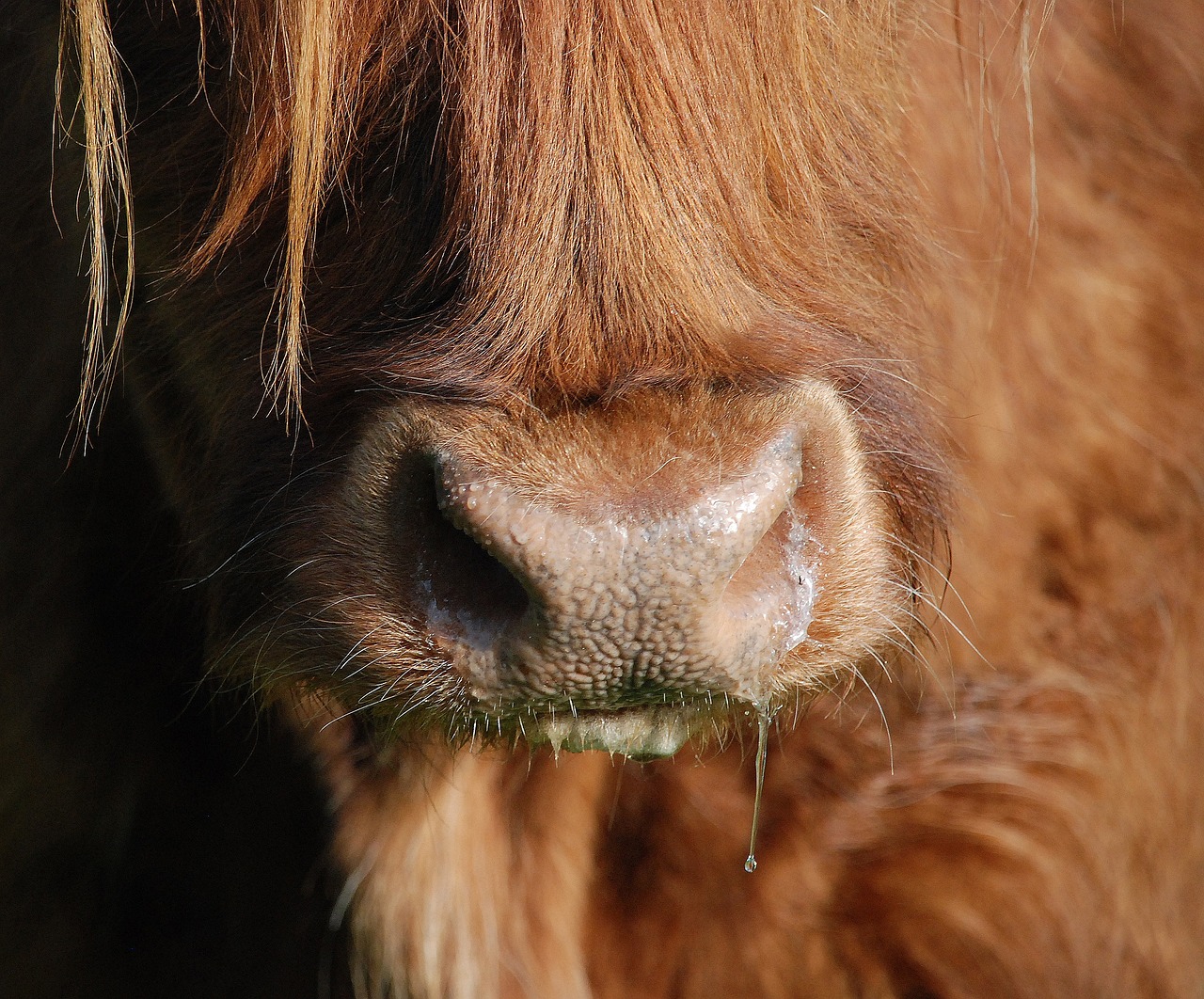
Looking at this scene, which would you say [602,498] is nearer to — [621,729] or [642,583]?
[642,583]

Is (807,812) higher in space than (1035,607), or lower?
lower

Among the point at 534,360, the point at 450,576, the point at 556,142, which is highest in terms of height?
the point at 556,142

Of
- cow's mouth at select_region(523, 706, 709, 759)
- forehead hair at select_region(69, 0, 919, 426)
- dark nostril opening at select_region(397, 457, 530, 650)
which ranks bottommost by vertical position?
cow's mouth at select_region(523, 706, 709, 759)

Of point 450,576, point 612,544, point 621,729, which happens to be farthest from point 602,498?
point 621,729

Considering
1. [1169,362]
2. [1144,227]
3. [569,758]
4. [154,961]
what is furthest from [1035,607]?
[154,961]

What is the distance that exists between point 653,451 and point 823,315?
266 millimetres

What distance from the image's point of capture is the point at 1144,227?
5.45 ft

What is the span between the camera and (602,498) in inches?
36.9

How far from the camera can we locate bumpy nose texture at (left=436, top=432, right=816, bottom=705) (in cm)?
93

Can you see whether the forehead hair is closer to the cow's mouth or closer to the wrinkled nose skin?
the wrinkled nose skin

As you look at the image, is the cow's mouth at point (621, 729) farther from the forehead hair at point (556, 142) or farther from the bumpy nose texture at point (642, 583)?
the forehead hair at point (556, 142)

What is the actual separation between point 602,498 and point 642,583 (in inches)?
2.6

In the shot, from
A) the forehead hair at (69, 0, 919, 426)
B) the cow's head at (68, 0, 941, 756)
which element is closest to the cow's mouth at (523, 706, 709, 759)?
the cow's head at (68, 0, 941, 756)

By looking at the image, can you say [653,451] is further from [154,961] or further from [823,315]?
[154,961]
